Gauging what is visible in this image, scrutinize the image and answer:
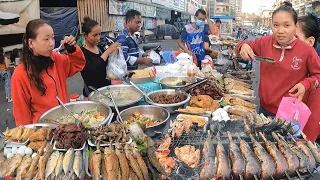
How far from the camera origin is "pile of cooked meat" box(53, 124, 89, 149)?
2002 millimetres

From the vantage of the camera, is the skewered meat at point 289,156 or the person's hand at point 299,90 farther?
the person's hand at point 299,90

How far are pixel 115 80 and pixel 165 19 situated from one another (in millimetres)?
31930

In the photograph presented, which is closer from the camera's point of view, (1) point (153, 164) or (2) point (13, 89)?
(1) point (153, 164)

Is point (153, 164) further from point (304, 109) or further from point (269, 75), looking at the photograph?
point (269, 75)

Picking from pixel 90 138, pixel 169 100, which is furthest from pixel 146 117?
pixel 90 138

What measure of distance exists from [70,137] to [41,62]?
4.36ft

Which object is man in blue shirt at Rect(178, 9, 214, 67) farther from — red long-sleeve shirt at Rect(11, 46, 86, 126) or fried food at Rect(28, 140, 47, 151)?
fried food at Rect(28, 140, 47, 151)

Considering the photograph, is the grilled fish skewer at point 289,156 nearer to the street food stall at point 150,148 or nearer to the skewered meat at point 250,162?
the street food stall at point 150,148

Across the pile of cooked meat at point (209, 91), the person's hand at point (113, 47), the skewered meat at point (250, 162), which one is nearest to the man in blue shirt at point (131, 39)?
the person's hand at point (113, 47)

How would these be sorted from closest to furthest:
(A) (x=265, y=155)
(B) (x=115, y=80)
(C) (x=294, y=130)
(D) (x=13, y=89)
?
(A) (x=265, y=155)
(C) (x=294, y=130)
(D) (x=13, y=89)
(B) (x=115, y=80)

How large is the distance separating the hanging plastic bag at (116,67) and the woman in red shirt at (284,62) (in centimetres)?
212

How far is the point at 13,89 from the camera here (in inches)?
109

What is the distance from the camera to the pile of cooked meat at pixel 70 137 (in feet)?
6.57

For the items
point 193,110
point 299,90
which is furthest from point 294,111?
point 193,110
